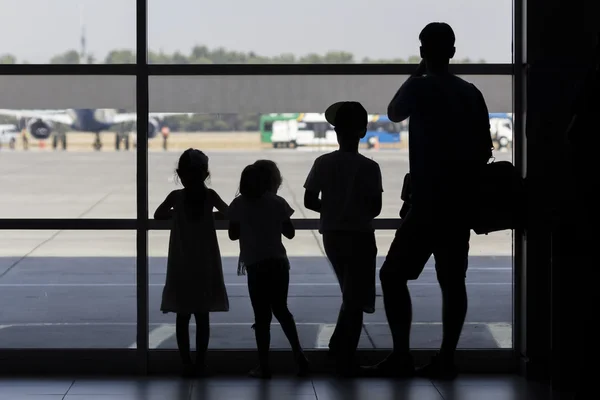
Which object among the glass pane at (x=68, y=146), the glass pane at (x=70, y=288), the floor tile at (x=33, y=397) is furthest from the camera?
the glass pane at (x=70, y=288)

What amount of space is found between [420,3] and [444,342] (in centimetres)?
204

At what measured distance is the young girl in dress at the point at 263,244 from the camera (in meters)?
6.04

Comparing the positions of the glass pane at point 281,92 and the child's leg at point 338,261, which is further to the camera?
the glass pane at point 281,92

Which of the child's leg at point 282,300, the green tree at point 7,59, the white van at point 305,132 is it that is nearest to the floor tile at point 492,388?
the child's leg at point 282,300

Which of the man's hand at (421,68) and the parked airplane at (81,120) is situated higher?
the man's hand at (421,68)

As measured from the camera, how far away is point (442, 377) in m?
6.10

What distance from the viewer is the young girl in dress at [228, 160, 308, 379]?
6.04 meters

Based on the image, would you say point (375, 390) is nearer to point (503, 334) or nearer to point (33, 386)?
point (503, 334)

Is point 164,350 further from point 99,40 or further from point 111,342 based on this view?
point 99,40

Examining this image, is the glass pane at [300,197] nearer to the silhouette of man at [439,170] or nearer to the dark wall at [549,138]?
the dark wall at [549,138]

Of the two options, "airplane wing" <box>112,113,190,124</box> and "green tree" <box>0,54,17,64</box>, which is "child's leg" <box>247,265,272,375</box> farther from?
"green tree" <box>0,54,17,64</box>

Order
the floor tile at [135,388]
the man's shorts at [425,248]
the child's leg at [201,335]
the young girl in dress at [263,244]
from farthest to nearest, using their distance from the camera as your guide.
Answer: the child's leg at [201,335], the young girl in dress at [263,244], the man's shorts at [425,248], the floor tile at [135,388]

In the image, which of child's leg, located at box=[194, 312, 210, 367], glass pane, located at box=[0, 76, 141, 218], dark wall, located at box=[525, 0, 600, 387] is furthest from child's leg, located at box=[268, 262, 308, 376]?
dark wall, located at box=[525, 0, 600, 387]

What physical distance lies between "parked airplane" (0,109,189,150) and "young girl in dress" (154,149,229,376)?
0.40 meters
